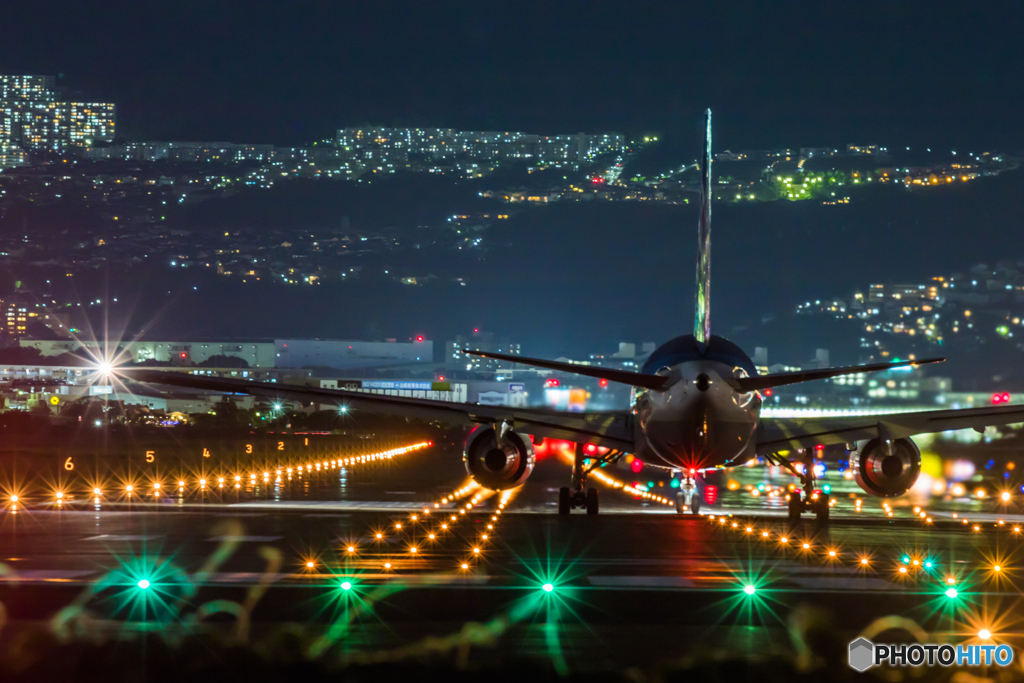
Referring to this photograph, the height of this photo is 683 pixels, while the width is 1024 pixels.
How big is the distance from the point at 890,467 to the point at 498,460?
1000 cm

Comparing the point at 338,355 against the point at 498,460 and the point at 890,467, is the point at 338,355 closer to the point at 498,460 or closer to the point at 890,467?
the point at 498,460

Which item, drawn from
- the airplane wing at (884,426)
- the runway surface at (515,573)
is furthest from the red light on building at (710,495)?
the airplane wing at (884,426)

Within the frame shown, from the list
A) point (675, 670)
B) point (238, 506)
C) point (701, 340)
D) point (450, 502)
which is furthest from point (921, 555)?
point (238, 506)

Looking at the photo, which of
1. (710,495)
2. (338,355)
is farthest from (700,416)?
(338,355)

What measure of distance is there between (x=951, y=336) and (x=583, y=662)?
474 feet

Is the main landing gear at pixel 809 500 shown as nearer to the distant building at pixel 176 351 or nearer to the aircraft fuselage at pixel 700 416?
the aircraft fuselage at pixel 700 416

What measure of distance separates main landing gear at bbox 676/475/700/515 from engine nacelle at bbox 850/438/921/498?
4.55 meters

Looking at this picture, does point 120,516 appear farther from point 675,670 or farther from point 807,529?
point 675,670

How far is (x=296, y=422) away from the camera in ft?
286

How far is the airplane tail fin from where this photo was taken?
28.3 metres

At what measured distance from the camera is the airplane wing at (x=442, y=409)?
91.9ft

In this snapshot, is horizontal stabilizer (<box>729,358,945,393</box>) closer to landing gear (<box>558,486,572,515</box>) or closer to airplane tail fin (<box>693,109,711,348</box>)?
airplane tail fin (<box>693,109,711,348</box>)

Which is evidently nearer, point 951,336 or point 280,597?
point 280,597

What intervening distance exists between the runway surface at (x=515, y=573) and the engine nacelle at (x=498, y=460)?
38.9 inches
